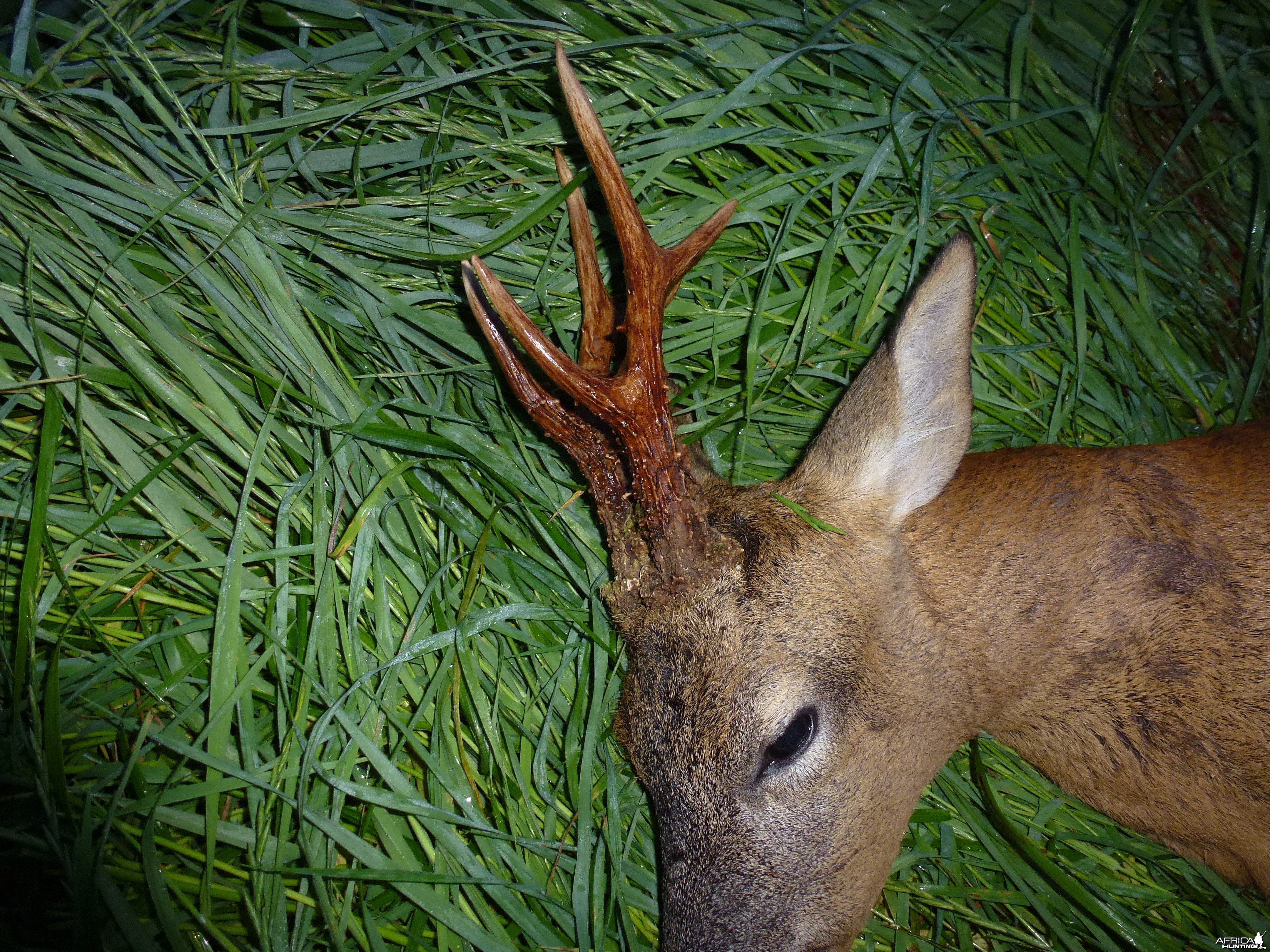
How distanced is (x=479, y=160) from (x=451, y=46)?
0.39 meters

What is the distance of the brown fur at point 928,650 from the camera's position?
2.12m

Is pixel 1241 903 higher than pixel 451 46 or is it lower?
lower

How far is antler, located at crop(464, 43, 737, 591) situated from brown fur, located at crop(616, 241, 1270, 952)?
0.60 feet

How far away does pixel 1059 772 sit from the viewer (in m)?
2.56

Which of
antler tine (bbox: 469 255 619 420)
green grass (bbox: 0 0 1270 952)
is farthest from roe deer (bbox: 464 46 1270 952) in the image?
green grass (bbox: 0 0 1270 952)

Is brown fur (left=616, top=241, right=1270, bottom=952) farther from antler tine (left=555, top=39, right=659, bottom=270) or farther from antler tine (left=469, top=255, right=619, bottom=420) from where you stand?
antler tine (left=555, top=39, right=659, bottom=270)

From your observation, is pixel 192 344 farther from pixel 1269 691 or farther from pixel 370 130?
pixel 1269 691

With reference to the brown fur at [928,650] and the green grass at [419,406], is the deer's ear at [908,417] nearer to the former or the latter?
the brown fur at [928,650]


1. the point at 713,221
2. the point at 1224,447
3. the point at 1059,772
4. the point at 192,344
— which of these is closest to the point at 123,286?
the point at 192,344

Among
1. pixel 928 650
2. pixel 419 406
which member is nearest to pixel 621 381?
pixel 419 406

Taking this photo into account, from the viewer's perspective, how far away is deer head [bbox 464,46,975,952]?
2.10 m

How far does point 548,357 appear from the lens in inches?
79.5

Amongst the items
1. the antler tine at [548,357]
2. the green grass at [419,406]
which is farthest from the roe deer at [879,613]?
the green grass at [419,406]

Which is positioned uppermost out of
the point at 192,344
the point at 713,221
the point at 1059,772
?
the point at 713,221
